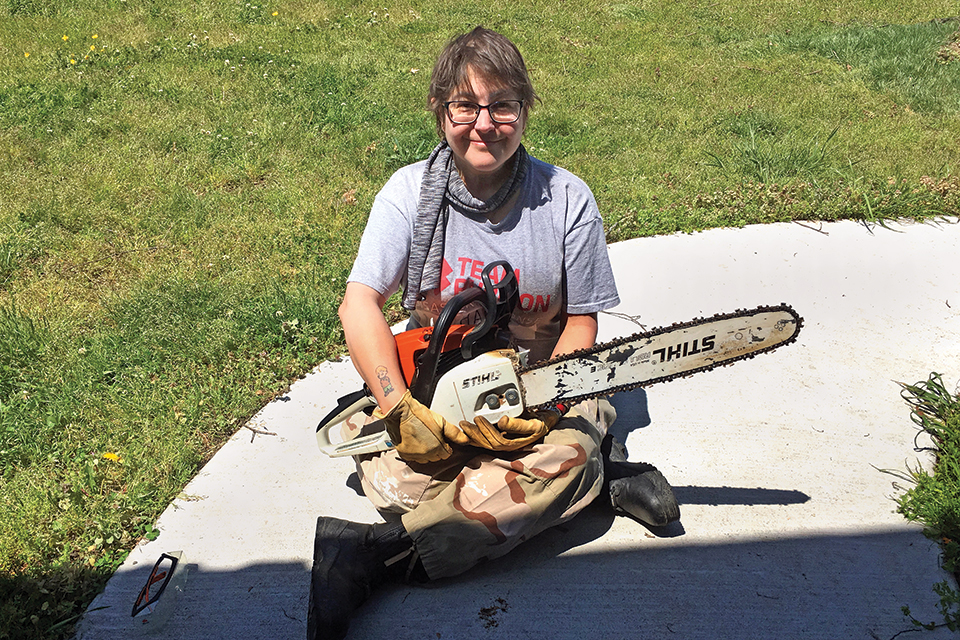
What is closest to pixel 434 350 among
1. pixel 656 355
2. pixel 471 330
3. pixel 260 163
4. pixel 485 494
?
pixel 471 330

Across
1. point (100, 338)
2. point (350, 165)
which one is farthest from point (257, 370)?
point (350, 165)

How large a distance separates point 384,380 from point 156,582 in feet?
3.10

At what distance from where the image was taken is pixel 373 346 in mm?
2188

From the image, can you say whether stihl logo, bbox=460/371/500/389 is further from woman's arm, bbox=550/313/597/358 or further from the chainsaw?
woman's arm, bbox=550/313/597/358

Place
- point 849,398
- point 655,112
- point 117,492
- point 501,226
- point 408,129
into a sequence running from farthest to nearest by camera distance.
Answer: point 655,112 → point 408,129 → point 849,398 → point 117,492 → point 501,226

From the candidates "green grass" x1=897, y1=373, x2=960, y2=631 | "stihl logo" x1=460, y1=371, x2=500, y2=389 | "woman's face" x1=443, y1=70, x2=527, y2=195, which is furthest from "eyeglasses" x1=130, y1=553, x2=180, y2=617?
"green grass" x1=897, y1=373, x2=960, y2=631

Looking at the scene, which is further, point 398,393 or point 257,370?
point 257,370

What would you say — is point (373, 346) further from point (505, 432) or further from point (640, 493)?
point (640, 493)

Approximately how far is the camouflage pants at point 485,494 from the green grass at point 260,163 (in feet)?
3.10

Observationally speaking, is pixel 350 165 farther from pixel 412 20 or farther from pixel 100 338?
pixel 412 20

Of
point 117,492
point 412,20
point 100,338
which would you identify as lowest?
point 117,492

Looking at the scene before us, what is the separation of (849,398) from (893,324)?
2.25 ft

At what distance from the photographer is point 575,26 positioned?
789 cm

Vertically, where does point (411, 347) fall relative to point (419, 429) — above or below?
above
